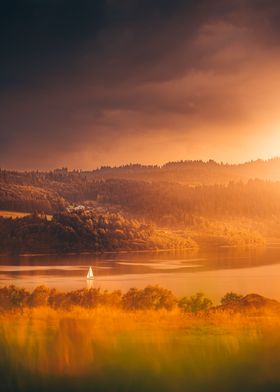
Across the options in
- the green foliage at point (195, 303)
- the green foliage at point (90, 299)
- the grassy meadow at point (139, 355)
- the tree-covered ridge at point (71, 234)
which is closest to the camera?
the grassy meadow at point (139, 355)

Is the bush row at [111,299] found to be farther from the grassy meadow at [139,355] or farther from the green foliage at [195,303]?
the grassy meadow at [139,355]

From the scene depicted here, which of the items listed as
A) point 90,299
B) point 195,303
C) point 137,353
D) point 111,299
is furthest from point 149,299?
point 137,353

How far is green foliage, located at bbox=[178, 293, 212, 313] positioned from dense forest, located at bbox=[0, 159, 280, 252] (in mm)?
47111

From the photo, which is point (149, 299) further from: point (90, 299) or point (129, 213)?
point (129, 213)

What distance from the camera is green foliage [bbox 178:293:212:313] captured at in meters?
17.4

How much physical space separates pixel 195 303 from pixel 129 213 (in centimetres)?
8737

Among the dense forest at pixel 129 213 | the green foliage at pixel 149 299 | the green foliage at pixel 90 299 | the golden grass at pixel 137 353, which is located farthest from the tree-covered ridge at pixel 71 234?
the golden grass at pixel 137 353

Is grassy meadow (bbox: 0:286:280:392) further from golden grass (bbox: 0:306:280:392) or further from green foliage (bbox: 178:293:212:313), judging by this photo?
green foliage (bbox: 178:293:212:313)

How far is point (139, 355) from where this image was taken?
33.1 feet

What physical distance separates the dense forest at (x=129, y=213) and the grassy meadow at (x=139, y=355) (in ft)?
175

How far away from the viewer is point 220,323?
38.4 ft

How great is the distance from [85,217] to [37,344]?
59.7 meters

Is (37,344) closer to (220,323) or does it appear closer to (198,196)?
(220,323)

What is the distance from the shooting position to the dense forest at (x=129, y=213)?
68.6 meters
